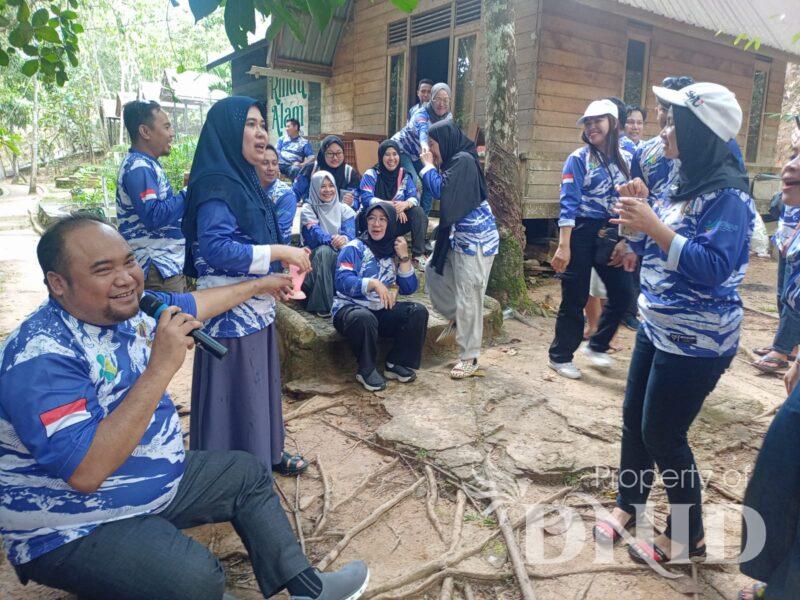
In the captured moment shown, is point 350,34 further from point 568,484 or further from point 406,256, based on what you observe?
point 568,484

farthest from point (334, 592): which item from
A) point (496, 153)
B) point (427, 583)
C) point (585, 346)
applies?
point (496, 153)

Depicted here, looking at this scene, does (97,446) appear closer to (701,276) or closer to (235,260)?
(235,260)

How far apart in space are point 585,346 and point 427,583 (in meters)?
3.26

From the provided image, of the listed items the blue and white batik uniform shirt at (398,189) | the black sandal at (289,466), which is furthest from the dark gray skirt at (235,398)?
the blue and white batik uniform shirt at (398,189)

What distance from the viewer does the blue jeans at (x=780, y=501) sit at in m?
1.66

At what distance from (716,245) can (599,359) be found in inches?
112

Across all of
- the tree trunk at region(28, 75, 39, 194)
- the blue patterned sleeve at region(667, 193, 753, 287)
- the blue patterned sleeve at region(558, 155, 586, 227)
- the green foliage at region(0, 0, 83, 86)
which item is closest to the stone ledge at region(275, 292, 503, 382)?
the blue patterned sleeve at region(558, 155, 586, 227)

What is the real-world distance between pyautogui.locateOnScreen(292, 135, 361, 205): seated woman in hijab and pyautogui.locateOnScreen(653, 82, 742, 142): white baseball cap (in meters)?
4.83

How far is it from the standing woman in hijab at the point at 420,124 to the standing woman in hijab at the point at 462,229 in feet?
6.33

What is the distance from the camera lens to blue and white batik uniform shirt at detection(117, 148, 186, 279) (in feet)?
10.4

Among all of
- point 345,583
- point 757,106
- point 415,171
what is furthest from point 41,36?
point 757,106

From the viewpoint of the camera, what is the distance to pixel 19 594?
218 cm

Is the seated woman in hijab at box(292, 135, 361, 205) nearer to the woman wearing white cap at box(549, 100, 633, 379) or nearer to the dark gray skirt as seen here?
the woman wearing white cap at box(549, 100, 633, 379)

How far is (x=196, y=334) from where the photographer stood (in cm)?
176
